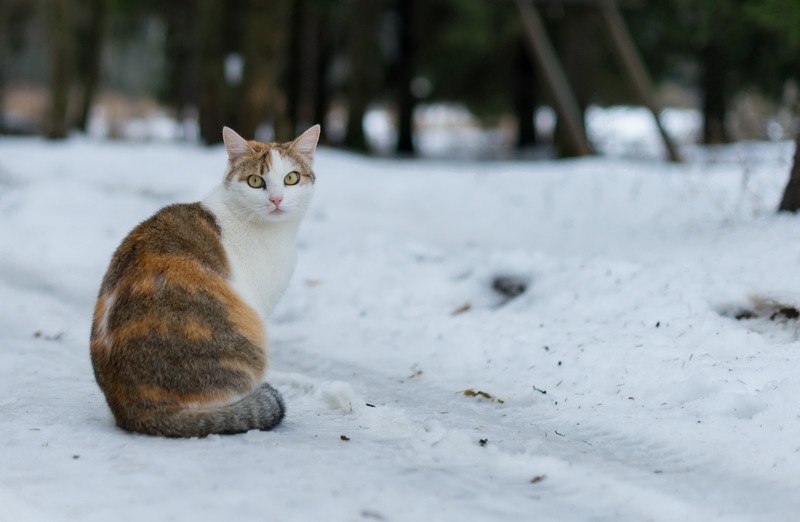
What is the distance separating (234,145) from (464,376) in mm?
1956

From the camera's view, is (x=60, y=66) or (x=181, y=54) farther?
(x=181, y=54)

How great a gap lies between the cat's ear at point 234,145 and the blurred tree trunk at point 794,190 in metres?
4.27

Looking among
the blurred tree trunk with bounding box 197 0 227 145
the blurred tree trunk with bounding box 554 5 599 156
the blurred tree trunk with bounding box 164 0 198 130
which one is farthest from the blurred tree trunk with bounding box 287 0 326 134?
the blurred tree trunk with bounding box 554 5 599 156

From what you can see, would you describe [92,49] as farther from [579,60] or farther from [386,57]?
[579,60]

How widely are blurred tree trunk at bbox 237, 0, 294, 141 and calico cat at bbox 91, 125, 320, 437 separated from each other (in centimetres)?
959

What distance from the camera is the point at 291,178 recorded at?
4250 millimetres

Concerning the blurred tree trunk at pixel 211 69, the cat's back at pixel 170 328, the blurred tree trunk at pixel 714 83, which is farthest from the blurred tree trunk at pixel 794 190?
the blurred tree trunk at pixel 714 83

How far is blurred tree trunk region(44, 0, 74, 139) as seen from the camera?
18016mm

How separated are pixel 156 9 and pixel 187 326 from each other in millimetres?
21961

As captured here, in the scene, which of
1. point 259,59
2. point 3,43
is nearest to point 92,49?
point 3,43

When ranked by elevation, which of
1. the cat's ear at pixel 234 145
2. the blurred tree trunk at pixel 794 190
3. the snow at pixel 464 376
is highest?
the cat's ear at pixel 234 145

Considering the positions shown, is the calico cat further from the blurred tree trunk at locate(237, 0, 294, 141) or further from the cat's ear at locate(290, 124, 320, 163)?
the blurred tree trunk at locate(237, 0, 294, 141)

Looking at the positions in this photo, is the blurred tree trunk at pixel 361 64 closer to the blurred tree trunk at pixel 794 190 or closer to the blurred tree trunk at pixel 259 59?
the blurred tree trunk at pixel 259 59

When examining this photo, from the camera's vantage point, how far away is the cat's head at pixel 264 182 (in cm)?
414
